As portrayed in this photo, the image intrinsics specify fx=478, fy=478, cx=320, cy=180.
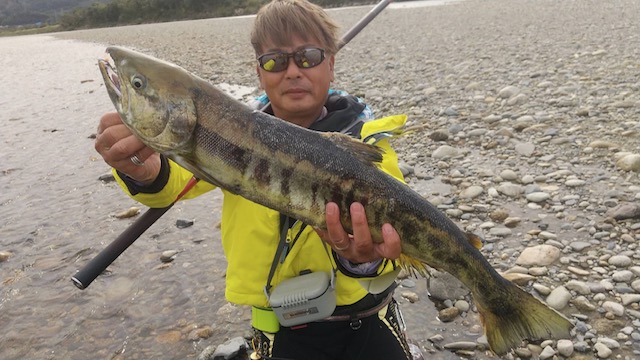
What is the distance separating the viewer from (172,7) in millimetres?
84375

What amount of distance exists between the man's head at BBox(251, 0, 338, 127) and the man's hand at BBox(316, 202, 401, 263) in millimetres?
1203

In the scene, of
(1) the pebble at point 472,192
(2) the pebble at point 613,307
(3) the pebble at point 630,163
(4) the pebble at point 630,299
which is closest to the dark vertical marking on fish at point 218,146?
(2) the pebble at point 613,307

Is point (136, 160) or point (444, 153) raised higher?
point (136, 160)

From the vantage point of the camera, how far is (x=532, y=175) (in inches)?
257

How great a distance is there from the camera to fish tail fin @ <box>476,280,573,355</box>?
293 centimetres

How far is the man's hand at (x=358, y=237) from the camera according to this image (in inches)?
104

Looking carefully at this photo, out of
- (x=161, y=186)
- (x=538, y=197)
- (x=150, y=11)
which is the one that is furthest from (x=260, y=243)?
(x=150, y=11)

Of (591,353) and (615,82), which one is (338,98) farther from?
(615,82)

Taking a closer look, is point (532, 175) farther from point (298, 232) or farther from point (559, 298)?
point (298, 232)

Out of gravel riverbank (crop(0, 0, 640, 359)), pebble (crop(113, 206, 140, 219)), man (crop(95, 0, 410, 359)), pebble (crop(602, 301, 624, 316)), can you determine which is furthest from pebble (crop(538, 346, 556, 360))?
pebble (crop(113, 206, 140, 219))

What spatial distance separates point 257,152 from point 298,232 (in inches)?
37.9

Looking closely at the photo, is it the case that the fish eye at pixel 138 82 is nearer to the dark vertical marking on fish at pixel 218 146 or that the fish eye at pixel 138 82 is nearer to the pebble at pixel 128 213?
the dark vertical marking on fish at pixel 218 146

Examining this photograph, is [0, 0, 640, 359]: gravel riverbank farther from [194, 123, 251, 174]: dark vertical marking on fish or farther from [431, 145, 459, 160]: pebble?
[194, 123, 251, 174]: dark vertical marking on fish

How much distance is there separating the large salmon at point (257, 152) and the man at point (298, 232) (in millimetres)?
514
